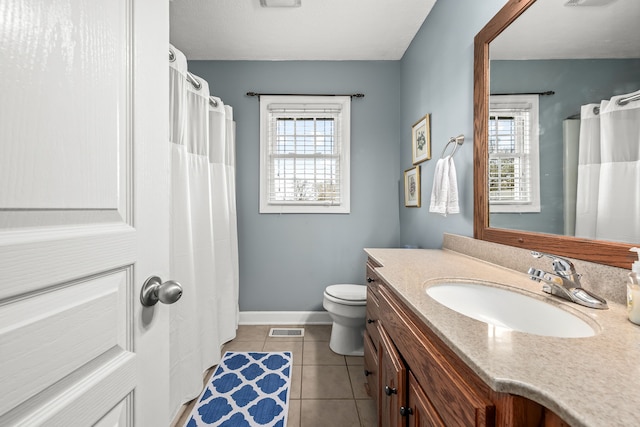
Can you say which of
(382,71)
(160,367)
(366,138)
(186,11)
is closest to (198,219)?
(160,367)

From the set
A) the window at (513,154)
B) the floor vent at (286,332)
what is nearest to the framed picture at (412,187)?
the window at (513,154)

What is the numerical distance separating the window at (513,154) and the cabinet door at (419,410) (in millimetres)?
817

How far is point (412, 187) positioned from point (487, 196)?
0.93 m

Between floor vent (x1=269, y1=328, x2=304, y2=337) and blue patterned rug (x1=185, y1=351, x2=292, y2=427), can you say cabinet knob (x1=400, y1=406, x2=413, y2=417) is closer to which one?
blue patterned rug (x1=185, y1=351, x2=292, y2=427)

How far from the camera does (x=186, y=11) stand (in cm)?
190

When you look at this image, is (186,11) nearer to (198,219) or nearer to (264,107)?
(264,107)

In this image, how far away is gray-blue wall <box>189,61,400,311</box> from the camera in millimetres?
2527

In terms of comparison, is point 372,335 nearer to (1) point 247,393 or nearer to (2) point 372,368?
(2) point 372,368

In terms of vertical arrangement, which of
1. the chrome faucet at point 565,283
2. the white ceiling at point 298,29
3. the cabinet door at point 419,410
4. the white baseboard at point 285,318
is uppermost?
the white ceiling at point 298,29

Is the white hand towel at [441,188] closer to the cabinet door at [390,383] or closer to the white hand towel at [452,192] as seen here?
the white hand towel at [452,192]

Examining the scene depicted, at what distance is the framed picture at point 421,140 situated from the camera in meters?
1.94

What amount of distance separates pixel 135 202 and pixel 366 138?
89.8 inches

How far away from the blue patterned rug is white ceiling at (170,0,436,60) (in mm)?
2479

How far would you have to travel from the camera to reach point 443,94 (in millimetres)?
1759
